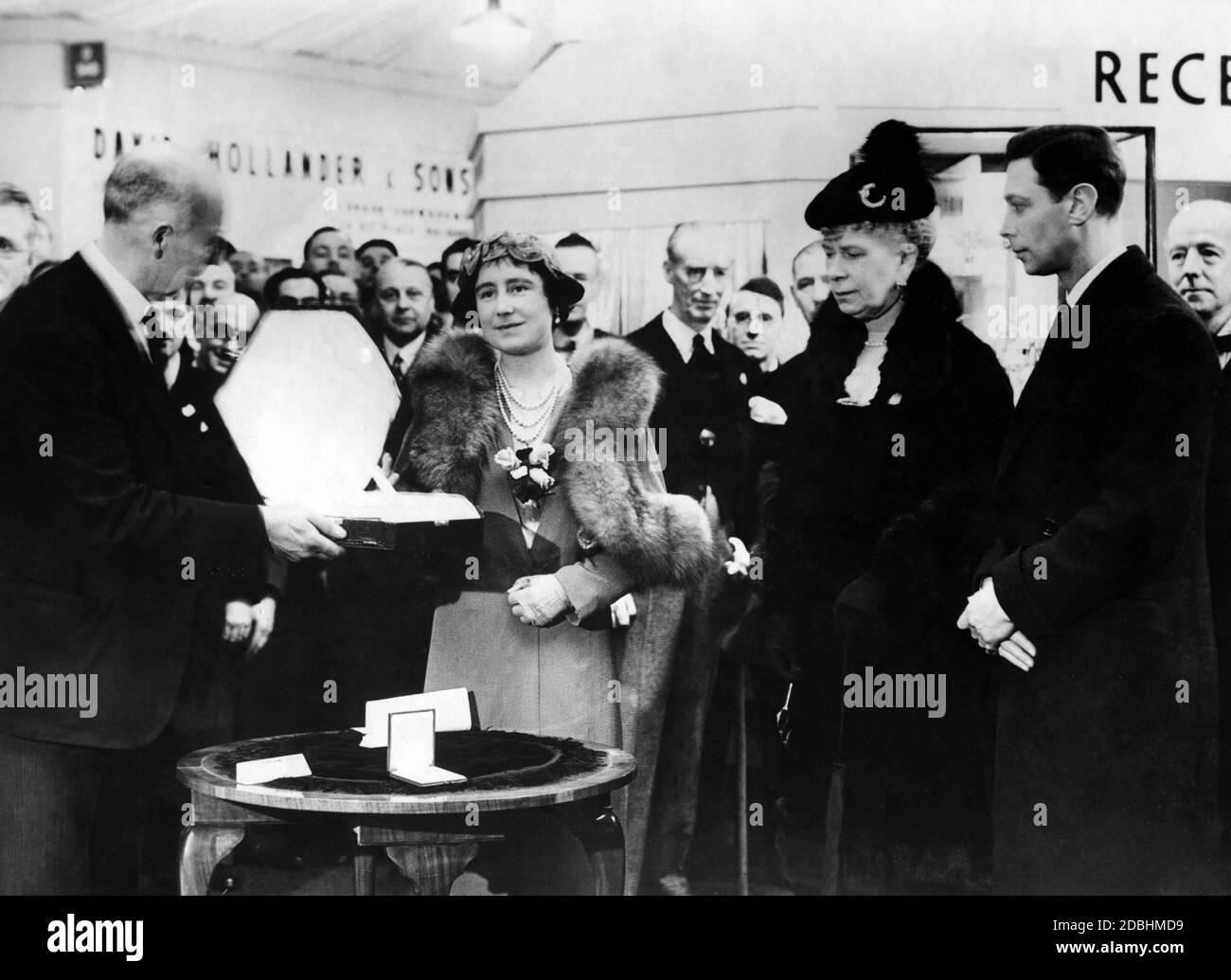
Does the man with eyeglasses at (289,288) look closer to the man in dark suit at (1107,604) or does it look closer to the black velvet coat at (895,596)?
the black velvet coat at (895,596)

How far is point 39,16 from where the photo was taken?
13.0 feet

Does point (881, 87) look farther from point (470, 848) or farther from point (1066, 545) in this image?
point (470, 848)

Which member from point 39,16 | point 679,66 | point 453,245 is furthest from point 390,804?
point 39,16

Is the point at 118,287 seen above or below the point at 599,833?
above

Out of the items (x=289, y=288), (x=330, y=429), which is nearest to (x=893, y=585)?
(x=330, y=429)

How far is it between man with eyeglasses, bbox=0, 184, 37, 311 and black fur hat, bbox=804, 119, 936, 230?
2.39 m

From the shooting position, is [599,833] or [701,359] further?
[701,359]

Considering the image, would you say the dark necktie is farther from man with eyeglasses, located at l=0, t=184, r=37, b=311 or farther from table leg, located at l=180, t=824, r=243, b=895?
man with eyeglasses, located at l=0, t=184, r=37, b=311

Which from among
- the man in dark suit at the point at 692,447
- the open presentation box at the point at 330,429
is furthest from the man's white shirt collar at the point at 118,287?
the man in dark suit at the point at 692,447

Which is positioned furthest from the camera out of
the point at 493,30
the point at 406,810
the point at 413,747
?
the point at 493,30

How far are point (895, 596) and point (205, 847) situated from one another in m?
2.16

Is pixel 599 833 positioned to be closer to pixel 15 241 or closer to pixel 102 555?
pixel 102 555

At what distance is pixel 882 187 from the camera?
3.97 meters

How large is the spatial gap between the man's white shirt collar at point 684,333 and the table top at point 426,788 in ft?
4.07
